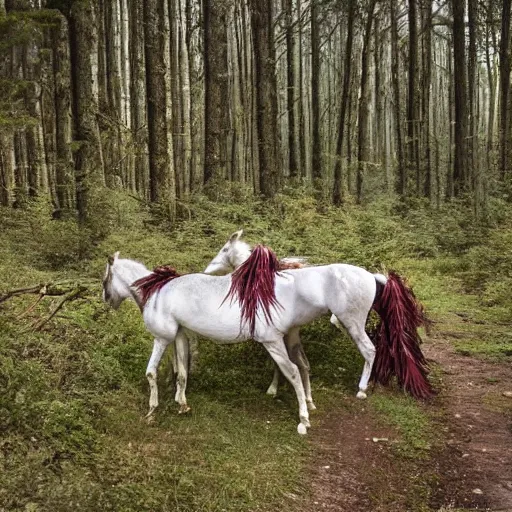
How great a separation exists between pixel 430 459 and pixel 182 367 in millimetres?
2278

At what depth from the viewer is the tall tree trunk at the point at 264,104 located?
13.0 m

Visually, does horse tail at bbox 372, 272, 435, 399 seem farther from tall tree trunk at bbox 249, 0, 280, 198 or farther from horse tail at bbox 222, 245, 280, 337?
tall tree trunk at bbox 249, 0, 280, 198

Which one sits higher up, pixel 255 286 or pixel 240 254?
pixel 240 254

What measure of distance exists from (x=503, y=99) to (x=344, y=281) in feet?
48.2

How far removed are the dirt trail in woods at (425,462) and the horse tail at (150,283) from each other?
1.93 m

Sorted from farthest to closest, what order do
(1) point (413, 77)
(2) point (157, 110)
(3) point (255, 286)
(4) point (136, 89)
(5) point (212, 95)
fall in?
(4) point (136, 89) < (1) point (413, 77) < (5) point (212, 95) < (2) point (157, 110) < (3) point (255, 286)

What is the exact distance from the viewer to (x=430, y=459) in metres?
4.64

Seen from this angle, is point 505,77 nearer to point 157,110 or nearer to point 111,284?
point 157,110

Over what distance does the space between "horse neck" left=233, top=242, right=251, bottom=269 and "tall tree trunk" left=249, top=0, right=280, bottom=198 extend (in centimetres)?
718

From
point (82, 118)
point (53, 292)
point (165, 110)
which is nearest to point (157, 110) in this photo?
point (165, 110)

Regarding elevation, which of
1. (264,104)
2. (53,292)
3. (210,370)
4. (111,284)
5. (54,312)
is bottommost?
(210,370)


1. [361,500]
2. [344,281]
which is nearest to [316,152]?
[344,281]

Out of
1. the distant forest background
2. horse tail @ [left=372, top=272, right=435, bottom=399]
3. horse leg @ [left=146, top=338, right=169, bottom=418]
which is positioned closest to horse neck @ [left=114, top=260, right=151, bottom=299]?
horse leg @ [left=146, top=338, right=169, bottom=418]

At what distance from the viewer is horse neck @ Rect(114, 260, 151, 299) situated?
536 cm
